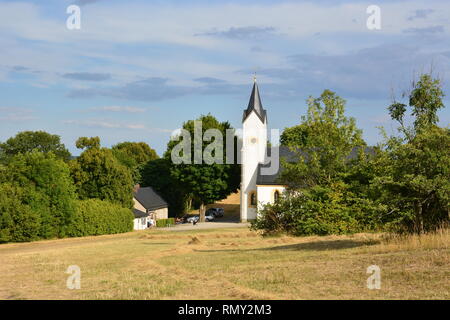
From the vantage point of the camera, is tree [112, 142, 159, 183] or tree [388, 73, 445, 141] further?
tree [112, 142, 159, 183]

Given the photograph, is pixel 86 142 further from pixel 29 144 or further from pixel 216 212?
pixel 216 212

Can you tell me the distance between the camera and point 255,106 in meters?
78.8

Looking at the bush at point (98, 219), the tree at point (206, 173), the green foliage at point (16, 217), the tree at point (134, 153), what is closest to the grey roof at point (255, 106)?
the tree at point (206, 173)

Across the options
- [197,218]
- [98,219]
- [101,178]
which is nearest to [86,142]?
[197,218]

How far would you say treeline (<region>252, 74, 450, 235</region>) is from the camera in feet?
64.5

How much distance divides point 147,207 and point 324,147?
164ft

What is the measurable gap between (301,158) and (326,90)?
290 inches

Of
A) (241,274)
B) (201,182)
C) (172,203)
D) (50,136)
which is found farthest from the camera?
(50,136)

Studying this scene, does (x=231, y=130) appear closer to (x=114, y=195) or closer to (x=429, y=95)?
(x=114, y=195)

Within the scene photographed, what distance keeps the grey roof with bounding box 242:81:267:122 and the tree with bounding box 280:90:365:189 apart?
37.0 metres
